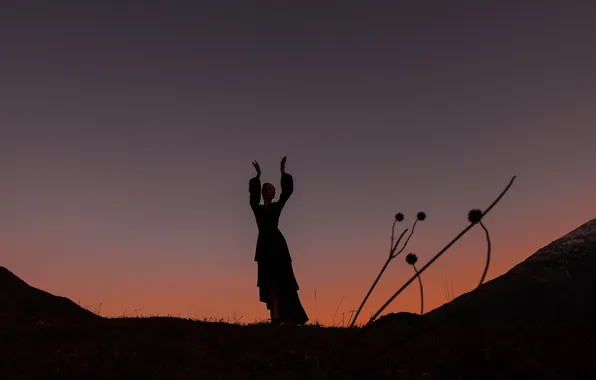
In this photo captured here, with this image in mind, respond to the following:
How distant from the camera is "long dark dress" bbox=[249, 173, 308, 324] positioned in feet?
39.0

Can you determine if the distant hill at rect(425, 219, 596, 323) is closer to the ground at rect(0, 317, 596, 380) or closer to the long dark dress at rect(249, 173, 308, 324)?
the long dark dress at rect(249, 173, 308, 324)

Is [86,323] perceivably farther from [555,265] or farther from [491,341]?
[555,265]

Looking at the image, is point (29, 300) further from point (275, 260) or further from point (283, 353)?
point (283, 353)

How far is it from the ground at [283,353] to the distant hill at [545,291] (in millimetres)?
4813

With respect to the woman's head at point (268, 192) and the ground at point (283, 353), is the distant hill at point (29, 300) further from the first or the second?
the woman's head at point (268, 192)

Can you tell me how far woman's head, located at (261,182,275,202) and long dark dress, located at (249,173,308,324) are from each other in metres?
0.13

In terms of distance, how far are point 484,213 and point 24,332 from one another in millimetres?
9249

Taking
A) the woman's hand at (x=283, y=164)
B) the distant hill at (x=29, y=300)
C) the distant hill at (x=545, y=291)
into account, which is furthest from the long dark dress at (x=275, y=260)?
the distant hill at (x=29, y=300)

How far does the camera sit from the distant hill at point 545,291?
12742 millimetres

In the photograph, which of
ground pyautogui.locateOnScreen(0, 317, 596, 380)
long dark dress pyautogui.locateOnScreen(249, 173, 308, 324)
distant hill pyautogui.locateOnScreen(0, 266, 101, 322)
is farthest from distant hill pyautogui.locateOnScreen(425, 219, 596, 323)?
distant hill pyautogui.locateOnScreen(0, 266, 101, 322)

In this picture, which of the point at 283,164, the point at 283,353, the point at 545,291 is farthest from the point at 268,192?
the point at 545,291

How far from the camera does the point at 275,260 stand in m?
12.0

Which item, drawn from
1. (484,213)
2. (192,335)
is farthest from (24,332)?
(484,213)

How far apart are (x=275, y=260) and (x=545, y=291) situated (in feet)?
22.6
